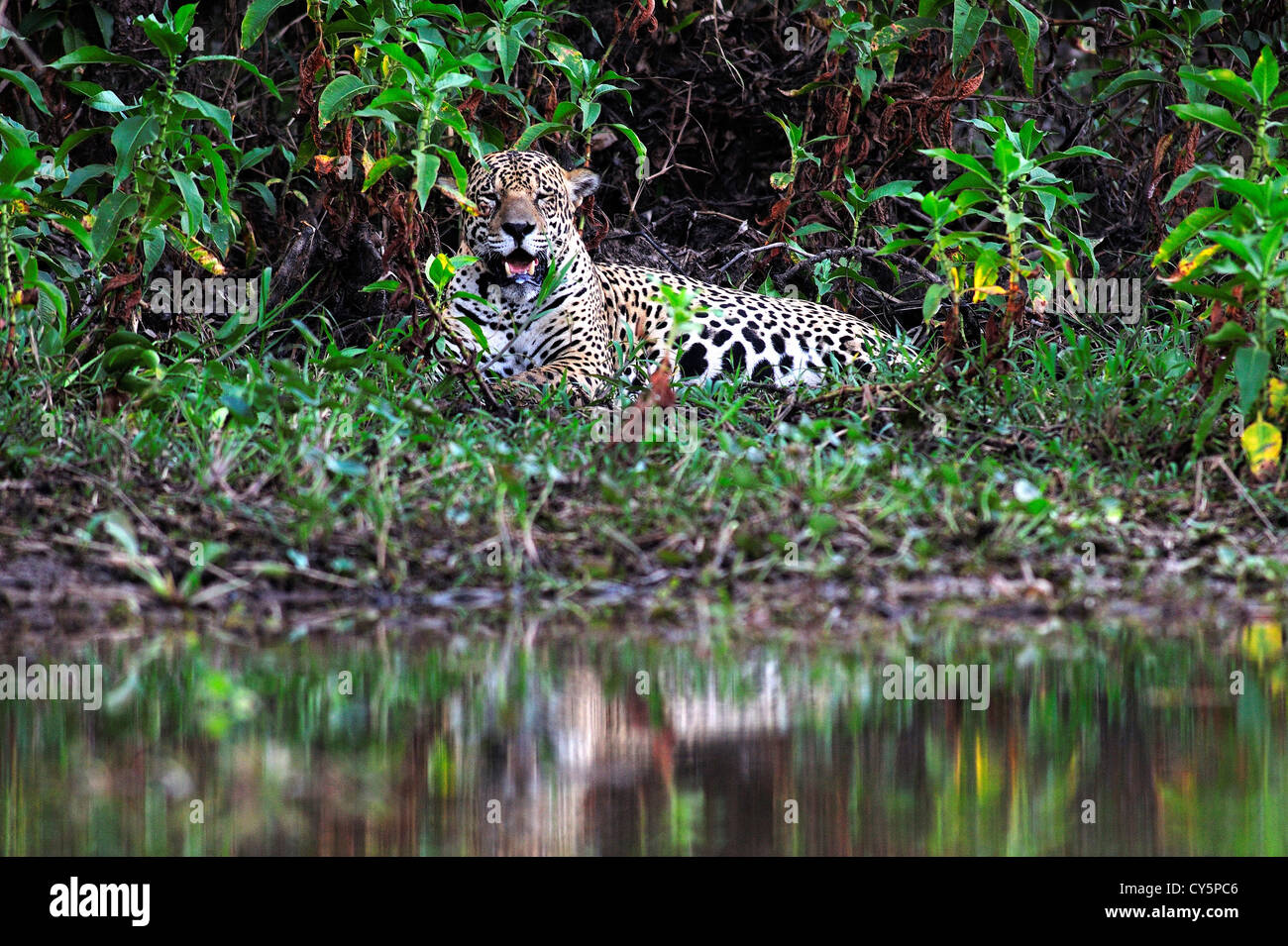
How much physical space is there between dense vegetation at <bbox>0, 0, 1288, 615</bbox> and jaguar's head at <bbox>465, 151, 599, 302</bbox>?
0.24 m

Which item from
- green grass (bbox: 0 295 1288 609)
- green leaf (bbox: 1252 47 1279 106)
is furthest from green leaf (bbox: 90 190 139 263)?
green leaf (bbox: 1252 47 1279 106)

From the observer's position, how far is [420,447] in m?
4.75

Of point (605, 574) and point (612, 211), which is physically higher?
point (612, 211)

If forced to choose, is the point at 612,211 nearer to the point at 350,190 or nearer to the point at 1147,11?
the point at 350,190

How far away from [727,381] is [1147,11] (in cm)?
305

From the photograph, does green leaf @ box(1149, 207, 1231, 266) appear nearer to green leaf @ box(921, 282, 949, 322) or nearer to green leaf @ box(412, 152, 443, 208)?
green leaf @ box(921, 282, 949, 322)

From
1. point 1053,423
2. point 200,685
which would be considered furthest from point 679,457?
point 200,685

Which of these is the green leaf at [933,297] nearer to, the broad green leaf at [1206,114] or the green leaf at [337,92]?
the broad green leaf at [1206,114]

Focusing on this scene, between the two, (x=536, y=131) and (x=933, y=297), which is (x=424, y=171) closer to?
(x=536, y=131)

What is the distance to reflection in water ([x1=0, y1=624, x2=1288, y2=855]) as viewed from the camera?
2.35 m

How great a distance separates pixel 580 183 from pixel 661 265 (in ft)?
4.07

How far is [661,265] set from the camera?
26.7ft

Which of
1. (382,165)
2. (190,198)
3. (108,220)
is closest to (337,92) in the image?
(382,165)

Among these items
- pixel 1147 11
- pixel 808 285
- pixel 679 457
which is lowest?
pixel 679 457
